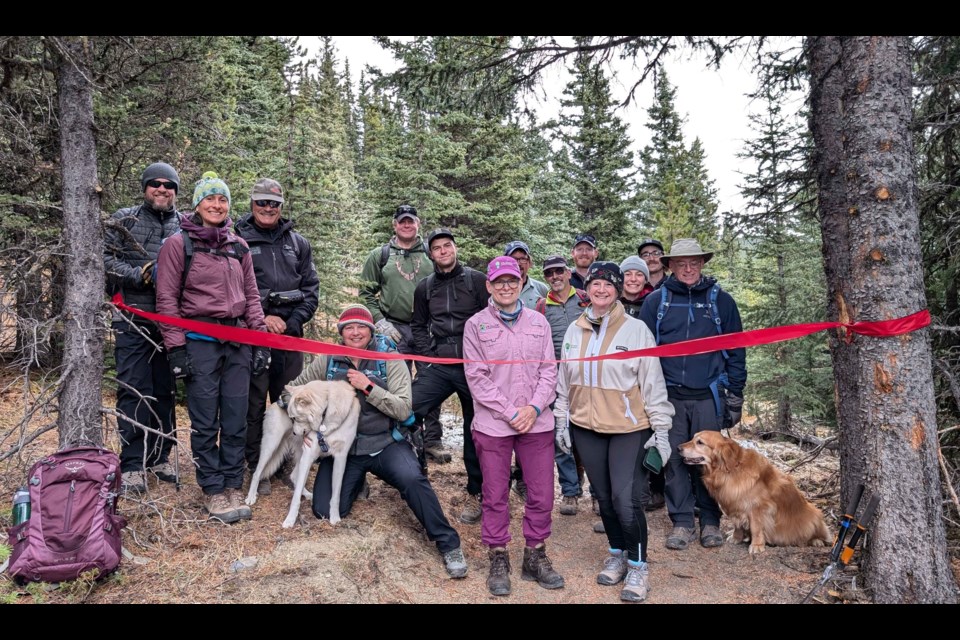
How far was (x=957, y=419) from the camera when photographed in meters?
5.25

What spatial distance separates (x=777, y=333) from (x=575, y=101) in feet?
58.3

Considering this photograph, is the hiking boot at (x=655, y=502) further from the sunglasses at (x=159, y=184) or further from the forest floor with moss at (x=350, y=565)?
the sunglasses at (x=159, y=184)

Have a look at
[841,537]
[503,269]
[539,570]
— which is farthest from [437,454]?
[841,537]

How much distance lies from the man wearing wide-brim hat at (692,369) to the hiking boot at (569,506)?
3.97ft

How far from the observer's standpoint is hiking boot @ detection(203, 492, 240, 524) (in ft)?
15.6

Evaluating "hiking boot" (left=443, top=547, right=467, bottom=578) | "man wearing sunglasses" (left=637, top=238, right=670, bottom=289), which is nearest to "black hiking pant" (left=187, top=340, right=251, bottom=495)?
"hiking boot" (left=443, top=547, right=467, bottom=578)

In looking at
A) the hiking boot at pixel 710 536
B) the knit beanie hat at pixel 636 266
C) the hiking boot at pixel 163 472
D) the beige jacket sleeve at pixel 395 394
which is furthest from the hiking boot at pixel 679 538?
the hiking boot at pixel 163 472

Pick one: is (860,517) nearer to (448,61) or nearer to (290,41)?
(448,61)

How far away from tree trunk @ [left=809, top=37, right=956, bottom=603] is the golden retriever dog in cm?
104

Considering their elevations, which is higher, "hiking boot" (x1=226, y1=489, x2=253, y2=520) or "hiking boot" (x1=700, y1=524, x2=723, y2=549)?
"hiking boot" (x1=226, y1=489, x2=253, y2=520)

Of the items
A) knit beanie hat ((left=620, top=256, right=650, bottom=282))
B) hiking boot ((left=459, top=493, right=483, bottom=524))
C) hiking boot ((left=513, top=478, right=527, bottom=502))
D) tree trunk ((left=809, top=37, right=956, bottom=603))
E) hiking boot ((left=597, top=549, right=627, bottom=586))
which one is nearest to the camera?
tree trunk ((left=809, top=37, right=956, bottom=603))

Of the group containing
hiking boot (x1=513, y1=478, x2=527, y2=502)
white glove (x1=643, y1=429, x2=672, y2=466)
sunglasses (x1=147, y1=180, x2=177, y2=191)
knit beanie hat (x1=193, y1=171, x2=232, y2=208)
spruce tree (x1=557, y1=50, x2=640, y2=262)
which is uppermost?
spruce tree (x1=557, y1=50, x2=640, y2=262)

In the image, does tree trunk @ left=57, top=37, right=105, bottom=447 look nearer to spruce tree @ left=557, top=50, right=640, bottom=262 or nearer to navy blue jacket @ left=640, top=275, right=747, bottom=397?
navy blue jacket @ left=640, top=275, right=747, bottom=397

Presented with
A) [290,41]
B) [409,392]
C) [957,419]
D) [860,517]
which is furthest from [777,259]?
[290,41]
